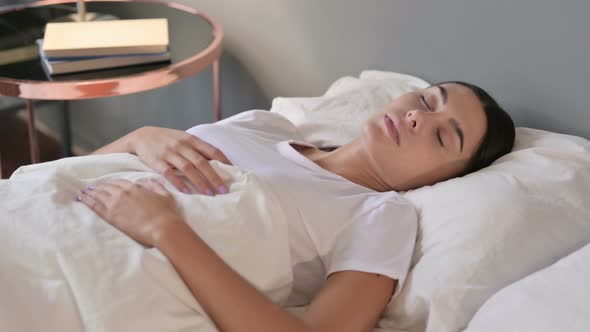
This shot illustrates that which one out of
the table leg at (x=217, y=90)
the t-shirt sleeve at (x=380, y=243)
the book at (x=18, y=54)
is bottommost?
the table leg at (x=217, y=90)

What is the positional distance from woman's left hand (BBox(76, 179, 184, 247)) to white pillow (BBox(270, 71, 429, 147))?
0.39 meters

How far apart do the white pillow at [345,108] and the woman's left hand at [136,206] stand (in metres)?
0.39

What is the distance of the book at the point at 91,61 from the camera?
1.49 metres

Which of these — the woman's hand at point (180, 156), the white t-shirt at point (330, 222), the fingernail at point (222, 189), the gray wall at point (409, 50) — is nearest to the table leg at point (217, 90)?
the gray wall at point (409, 50)

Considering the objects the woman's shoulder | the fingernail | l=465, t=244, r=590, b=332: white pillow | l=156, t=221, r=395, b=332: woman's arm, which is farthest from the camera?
the woman's shoulder

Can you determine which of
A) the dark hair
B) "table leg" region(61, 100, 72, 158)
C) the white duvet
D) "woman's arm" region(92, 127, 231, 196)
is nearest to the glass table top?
"woman's arm" region(92, 127, 231, 196)

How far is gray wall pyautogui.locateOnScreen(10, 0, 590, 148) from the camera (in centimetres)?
121

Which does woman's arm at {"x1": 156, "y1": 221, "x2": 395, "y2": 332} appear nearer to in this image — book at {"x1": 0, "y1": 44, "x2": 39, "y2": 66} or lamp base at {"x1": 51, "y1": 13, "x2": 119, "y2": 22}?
book at {"x1": 0, "y1": 44, "x2": 39, "y2": 66}

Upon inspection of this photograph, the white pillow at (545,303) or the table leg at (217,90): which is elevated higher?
the white pillow at (545,303)

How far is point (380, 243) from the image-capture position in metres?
1.02

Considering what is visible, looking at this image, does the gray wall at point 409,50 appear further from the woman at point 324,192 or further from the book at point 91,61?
the book at point 91,61

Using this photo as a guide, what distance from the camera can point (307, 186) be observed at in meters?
1.09

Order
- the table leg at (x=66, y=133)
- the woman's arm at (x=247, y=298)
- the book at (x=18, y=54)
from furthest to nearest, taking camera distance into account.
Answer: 1. the table leg at (x=66, y=133)
2. the book at (x=18, y=54)
3. the woman's arm at (x=247, y=298)

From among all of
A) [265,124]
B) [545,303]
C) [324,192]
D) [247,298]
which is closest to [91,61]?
[265,124]
